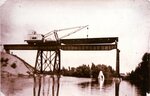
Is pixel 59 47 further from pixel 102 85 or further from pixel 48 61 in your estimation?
pixel 102 85

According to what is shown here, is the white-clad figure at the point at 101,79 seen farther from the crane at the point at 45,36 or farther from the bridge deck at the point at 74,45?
the crane at the point at 45,36

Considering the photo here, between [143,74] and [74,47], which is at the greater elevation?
[74,47]

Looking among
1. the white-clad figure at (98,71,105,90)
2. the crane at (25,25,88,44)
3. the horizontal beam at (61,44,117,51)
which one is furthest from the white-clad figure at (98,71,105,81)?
the crane at (25,25,88,44)

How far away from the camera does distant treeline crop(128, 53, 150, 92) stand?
5.59 feet

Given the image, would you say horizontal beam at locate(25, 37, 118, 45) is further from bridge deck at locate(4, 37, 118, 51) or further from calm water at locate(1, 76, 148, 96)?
calm water at locate(1, 76, 148, 96)

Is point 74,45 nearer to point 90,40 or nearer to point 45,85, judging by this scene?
point 90,40

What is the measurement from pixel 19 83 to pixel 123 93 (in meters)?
0.51

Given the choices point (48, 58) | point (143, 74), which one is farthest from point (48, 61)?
point (143, 74)

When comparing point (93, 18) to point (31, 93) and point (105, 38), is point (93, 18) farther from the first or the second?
point (31, 93)

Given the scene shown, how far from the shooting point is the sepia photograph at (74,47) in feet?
5.63

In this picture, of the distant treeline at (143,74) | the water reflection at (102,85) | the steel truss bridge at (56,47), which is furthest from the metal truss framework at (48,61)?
the distant treeline at (143,74)

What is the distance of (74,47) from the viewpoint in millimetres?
1766

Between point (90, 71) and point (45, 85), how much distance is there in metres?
0.24

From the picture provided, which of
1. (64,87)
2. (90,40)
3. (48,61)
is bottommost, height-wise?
(64,87)
